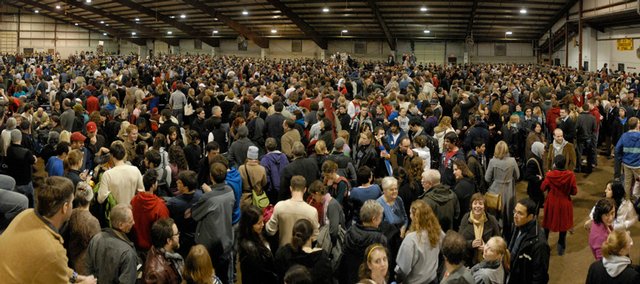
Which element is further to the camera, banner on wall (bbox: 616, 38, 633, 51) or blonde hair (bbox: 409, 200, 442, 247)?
banner on wall (bbox: 616, 38, 633, 51)

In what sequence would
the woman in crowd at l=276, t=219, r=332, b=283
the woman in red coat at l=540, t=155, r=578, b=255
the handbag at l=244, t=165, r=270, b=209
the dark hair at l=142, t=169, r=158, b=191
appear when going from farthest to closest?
1. the woman in red coat at l=540, t=155, r=578, b=255
2. the handbag at l=244, t=165, r=270, b=209
3. the dark hair at l=142, t=169, r=158, b=191
4. the woman in crowd at l=276, t=219, r=332, b=283

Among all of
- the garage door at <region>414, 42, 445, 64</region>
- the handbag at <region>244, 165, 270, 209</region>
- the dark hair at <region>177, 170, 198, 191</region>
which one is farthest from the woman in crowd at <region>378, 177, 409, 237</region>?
the garage door at <region>414, 42, 445, 64</region>

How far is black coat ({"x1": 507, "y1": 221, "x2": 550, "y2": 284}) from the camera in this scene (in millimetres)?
4184

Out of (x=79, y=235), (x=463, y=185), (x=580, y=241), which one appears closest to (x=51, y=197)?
(x=79, y=235)

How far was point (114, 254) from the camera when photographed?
363 centimetres

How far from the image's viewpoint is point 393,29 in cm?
2897

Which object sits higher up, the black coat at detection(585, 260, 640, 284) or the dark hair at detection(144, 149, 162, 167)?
the dark hair at detection(144, 149, 162, 167)

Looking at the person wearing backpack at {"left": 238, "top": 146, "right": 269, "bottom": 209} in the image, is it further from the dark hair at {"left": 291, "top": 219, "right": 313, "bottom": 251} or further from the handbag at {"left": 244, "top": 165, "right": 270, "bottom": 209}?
the dark hair at {"left": 291, "top": 219, "right": 313, "bottom": 251}

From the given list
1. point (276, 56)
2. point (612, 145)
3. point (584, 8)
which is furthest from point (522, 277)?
point (276, 56)

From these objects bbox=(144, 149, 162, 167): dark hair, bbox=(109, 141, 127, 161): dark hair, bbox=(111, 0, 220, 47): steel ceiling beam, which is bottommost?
bbox=(144, 149, 162, 167): dark hair

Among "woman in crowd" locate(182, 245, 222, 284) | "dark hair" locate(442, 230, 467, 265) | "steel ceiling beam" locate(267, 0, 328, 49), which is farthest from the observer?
"steel ceiling beam" locate(267, 0, 328, 49)

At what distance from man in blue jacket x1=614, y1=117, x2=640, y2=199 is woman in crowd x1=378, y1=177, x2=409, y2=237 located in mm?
4465

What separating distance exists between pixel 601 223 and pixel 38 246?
4.50 m

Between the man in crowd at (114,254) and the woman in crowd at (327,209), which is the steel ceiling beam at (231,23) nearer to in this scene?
the woman in crowd at (327,209)
